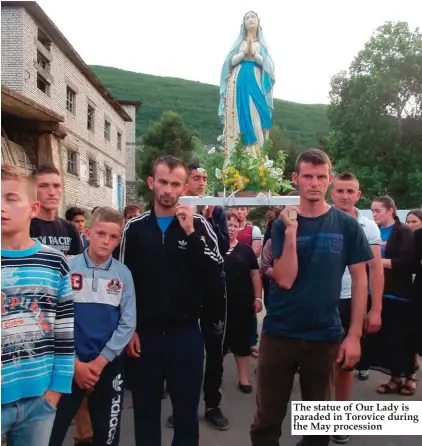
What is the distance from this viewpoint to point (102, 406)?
2498 millimetres

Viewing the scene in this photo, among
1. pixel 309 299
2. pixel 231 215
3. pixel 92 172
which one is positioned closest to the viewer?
pixel 309 299

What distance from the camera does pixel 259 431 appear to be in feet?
8.32

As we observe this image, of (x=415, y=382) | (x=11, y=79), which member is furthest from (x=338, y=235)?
(x=11, y=79)

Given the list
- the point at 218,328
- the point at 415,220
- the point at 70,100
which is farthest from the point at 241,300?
the point at 70,100

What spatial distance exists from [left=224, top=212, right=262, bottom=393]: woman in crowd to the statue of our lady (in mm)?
2983

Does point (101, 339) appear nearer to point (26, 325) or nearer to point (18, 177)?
point (26, 325)

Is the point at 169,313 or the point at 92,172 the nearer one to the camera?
the point at 169,313

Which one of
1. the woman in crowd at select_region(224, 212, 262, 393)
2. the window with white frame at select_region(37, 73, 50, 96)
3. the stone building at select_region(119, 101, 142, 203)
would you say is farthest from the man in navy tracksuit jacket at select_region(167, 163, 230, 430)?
the stone building at select_region(119, 101, 142, 203)

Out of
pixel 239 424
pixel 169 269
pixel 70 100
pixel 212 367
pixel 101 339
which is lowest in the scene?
pixel 239 424

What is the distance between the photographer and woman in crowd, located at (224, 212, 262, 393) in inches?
175

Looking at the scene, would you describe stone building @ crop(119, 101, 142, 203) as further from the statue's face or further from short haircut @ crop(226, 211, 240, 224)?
short haircut @ crop(226, 211, 240, 224)

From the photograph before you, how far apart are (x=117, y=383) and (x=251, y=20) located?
6.34m

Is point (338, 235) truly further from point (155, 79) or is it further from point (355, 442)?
point (155, 79)

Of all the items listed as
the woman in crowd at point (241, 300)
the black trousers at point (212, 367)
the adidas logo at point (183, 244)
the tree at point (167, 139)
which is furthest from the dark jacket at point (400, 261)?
the tree at point (167, 139)
